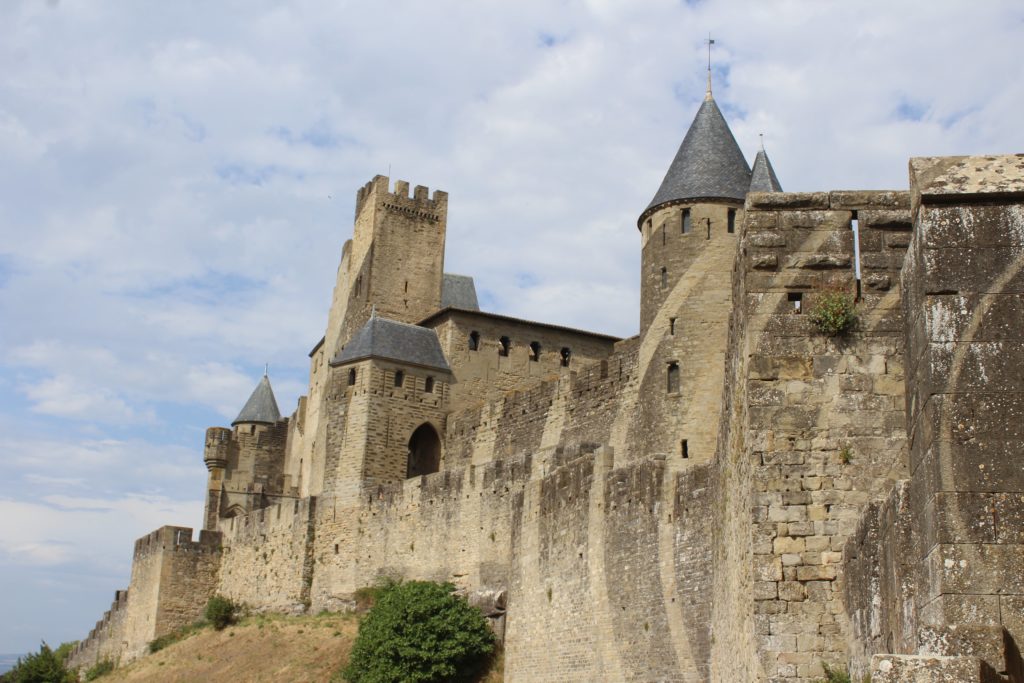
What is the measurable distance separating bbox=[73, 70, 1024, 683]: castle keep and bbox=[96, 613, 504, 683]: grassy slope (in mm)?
1386

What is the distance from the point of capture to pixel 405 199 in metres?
51.2

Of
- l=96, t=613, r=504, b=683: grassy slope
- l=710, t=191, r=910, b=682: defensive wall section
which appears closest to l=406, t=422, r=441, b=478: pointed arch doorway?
l=96, t=613, r=504, b=683: grassy slope

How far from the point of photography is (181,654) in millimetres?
42438

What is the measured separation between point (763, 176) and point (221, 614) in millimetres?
23903

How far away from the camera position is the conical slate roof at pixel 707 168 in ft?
104

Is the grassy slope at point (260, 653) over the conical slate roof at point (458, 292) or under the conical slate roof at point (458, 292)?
under

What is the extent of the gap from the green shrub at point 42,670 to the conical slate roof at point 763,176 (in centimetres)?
3489

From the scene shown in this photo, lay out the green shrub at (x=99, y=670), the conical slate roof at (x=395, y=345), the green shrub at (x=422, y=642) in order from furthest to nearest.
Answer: the green shrub at (x=99, y=670), the conical slate roof at (x=395, y=345), the green shrub at (x=422, y=642)

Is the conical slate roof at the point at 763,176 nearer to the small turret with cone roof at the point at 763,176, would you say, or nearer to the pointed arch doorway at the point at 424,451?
the small turret with cone roof at the point at 763,176

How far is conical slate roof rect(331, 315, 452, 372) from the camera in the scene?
43250 mm

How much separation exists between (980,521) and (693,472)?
648 inches

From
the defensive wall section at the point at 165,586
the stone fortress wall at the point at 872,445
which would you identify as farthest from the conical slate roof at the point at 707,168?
the defensive wall section at the point at 165,586

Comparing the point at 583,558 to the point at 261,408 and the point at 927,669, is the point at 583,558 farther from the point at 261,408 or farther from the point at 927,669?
the point at 261,408

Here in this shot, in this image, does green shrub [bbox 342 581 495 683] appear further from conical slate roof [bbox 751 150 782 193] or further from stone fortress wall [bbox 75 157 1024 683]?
conical slate roof [bbox 751 150 782 193]
